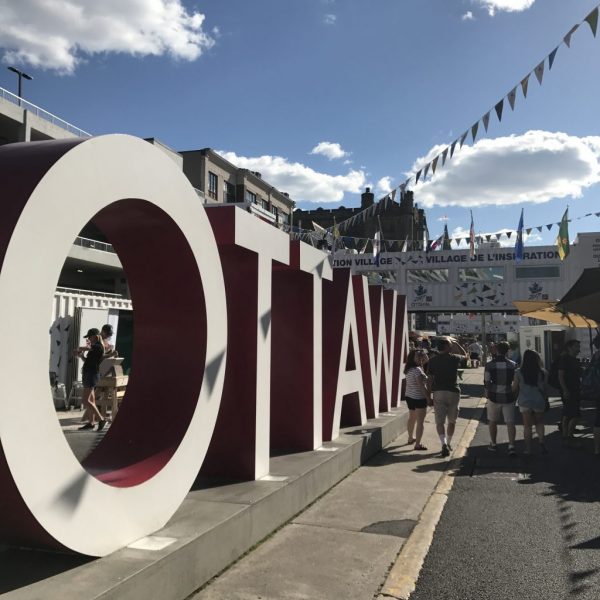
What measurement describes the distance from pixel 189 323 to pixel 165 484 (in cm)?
120

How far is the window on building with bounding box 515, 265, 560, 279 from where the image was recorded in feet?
82.1

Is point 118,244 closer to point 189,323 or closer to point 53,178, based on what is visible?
point 189,323

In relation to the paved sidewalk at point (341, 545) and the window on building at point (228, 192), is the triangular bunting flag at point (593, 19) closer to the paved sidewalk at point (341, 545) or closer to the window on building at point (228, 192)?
the paved sidewalk at point (341, 545)

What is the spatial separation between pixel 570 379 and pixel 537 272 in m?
17.7

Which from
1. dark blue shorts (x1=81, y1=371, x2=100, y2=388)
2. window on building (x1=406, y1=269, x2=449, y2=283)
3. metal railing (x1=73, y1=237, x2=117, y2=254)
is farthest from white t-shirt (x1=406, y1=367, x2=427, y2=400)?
metal railing (x1=73, y1=237, x2=117, y2=254)

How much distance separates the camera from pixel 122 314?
45.1ft

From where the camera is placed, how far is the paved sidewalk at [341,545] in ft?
12.1

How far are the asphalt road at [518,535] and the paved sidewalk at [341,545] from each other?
1.11 feet

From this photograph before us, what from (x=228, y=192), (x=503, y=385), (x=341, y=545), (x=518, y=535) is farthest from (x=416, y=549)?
(x=228, y=192)

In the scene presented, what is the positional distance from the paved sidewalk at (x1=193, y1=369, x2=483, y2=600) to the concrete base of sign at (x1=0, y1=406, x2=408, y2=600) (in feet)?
0.44

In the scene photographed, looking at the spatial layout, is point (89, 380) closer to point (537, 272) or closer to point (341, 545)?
point (341, 545)

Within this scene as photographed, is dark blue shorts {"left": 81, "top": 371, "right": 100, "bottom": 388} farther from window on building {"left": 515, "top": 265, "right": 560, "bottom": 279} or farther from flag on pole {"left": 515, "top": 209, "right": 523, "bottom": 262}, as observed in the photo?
window on building {"left": 515, "top": 265, "right": 560, "bottom": 279}

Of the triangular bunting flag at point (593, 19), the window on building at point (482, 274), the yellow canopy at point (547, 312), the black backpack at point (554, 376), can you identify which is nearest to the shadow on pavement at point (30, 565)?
the black backpack at point (554, 376)

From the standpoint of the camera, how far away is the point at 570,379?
29.3ft
